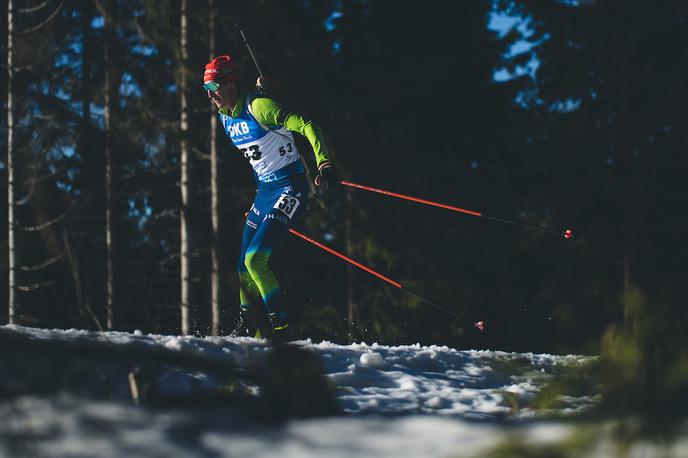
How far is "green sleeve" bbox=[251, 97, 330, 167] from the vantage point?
7.29 meters

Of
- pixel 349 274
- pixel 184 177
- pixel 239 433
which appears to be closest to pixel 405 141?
pixel 349 274

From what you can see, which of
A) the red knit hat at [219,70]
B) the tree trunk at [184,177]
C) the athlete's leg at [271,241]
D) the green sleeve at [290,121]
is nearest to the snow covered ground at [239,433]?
the green sleeve at [290,121]

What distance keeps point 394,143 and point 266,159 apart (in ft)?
35.1

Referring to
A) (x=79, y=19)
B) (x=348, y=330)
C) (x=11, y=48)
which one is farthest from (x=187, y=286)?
(x=79, y=19)

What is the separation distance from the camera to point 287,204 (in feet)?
24.8

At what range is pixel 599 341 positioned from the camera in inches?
89.8

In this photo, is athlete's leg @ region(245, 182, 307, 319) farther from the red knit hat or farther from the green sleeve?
the red knit hat

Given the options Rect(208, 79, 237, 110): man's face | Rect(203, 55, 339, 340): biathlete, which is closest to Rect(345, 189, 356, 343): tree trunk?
Rect(203, 55, 339, 340): biathlete

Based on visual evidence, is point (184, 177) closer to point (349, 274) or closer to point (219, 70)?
point (349, 274)

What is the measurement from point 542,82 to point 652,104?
90.8 inches

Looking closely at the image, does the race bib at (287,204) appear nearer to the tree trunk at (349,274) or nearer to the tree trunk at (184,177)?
the tree trunk at (184,177)

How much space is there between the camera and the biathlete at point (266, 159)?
290 inches

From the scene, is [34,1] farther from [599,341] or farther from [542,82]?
[599,341]

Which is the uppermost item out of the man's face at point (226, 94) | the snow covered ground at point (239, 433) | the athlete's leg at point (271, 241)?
the man's face at point (226, 94)
